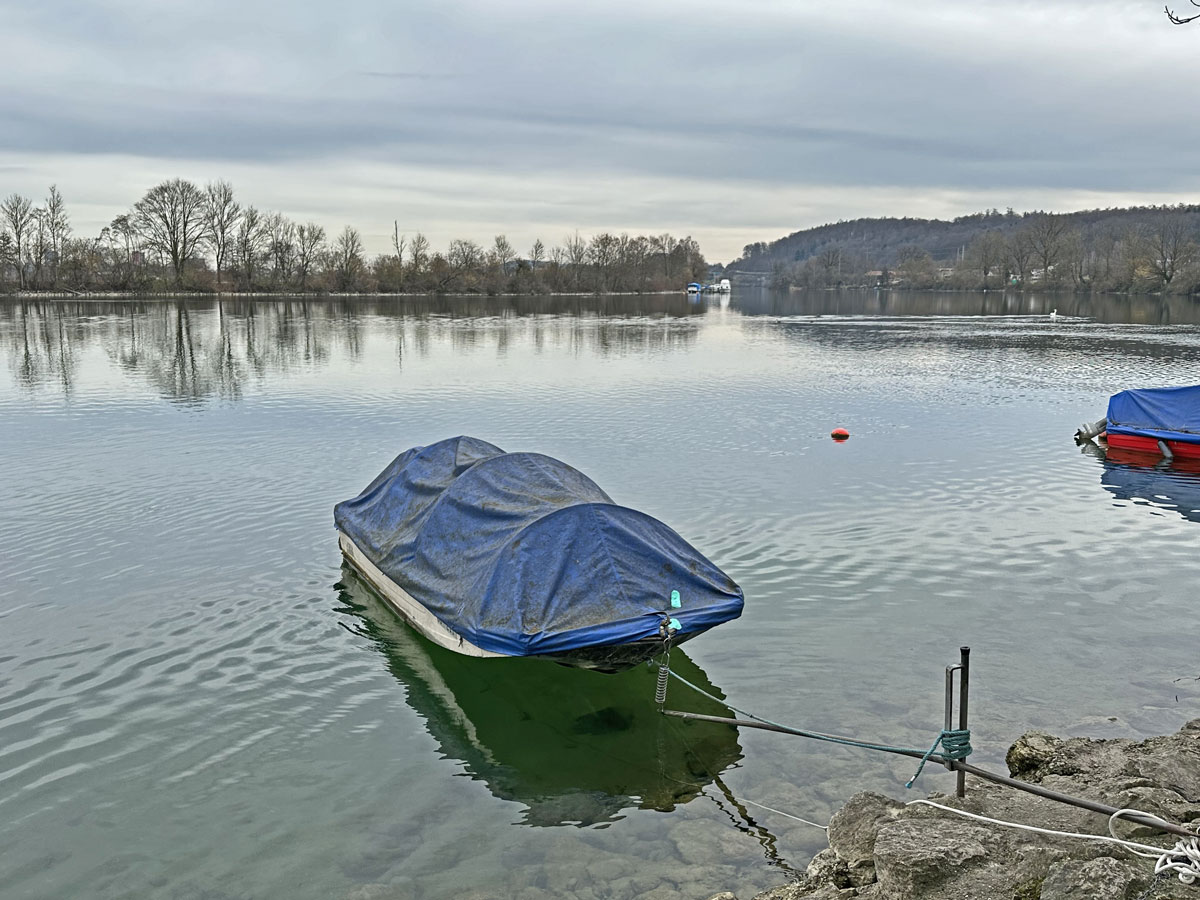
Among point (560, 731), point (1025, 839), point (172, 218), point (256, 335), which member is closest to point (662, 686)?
point (560, 731)

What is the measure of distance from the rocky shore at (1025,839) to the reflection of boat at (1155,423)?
68.7ft

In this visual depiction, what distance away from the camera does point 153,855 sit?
30.0 ft

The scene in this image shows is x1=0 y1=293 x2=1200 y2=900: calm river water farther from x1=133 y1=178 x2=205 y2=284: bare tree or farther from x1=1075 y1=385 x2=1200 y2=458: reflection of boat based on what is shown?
x1=133 y1=178 x2=205 y2=284: bare tree

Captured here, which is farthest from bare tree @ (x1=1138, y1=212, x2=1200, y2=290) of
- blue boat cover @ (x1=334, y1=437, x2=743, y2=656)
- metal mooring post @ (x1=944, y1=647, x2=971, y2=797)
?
metal mooring post @ (x1=944, y1=647, x2=971, y2=797)

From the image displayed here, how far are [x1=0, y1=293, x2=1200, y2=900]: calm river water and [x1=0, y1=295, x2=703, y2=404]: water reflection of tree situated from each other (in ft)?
39.7

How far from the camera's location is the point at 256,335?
65.8 metres

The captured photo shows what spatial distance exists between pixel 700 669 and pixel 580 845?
4.60m

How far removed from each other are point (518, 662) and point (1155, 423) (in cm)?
2395

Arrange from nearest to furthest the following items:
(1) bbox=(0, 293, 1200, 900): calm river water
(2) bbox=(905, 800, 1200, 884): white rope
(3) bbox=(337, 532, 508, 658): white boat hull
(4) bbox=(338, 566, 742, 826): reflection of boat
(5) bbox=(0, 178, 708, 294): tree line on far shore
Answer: (2) bbox=(905, 800, 1200, 884): white rope < (1) bbox=(0, 293, 1200, 900): calm river water < (4) bbox=(338, 566, 742, 826): reflection of boat < (3) bbox=(337, 532, 508, 658): white boat hull < (5) bbox=(0, 178, 708, 294): tree line on far shore

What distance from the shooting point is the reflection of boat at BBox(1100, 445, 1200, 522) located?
23.2 meters

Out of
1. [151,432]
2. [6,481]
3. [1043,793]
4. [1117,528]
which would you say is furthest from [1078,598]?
[151,432]

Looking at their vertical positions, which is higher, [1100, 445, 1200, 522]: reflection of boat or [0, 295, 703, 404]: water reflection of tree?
[0, 295, 703, 404]: water reflection of tree

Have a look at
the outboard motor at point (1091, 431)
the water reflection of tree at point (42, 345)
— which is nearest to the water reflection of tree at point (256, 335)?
the water reflection of tree at point (42, 345)

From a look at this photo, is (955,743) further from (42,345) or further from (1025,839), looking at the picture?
(42,345)
